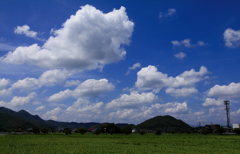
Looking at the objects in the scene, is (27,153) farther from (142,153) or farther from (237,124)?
(237,124)

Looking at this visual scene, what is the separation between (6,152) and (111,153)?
21.2 meters

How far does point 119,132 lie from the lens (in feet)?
476

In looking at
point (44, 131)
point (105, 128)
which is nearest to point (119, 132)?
point (105, 128)

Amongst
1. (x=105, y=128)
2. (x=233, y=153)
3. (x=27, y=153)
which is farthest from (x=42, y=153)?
(x=105, y=128)

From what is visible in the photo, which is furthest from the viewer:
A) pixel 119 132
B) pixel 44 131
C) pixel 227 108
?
pixel 227 108

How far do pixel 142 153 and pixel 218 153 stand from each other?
16253 millimetres

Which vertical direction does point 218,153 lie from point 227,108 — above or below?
below

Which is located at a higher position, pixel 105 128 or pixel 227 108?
pixel 227 108

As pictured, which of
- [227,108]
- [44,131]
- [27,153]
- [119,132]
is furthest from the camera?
[227,108]

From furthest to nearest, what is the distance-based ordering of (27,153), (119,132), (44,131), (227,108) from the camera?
(227,108), (119,132), (44,131), (27,153)

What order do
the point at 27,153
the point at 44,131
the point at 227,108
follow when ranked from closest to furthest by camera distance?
the point at 27,153 < the point at 44,131 < the point at 227,108

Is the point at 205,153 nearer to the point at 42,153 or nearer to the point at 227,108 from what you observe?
the point at 42,153

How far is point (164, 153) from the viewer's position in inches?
1593

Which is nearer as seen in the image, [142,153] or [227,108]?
[142,153]
